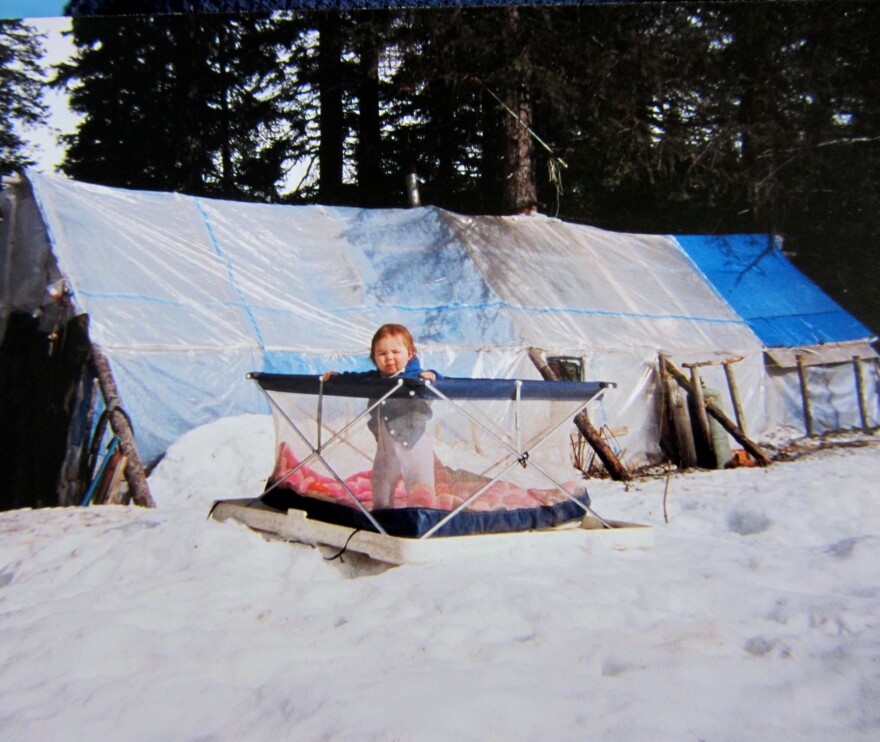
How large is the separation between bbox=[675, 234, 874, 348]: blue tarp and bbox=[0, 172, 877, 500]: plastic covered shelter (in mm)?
22

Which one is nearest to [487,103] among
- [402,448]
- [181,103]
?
[181,103]

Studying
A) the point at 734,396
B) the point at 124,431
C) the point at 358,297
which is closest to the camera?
the point at 124,431

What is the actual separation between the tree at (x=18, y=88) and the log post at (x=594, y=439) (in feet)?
12.2

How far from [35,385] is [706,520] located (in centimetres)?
354

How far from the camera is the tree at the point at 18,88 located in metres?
2.79

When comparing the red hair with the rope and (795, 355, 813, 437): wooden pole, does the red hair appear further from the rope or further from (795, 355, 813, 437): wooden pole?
(795, 355, 813, 437): wooden pole

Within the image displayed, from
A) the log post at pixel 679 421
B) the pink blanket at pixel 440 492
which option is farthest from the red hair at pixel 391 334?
the log post at pixel 679 421

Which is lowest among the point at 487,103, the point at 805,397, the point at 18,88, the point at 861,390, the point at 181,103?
the point at 805,397

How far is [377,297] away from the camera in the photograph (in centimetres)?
551

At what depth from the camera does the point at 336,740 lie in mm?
1533

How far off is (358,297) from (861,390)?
15.6 feet

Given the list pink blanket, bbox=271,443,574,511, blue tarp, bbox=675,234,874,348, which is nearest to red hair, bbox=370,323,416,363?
pink blanket, bbox=271,443,574,511

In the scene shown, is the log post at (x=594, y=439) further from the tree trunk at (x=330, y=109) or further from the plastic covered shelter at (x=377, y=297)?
the tree trunk at (x=330, y=109)

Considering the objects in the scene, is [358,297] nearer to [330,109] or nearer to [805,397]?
[330,109]
